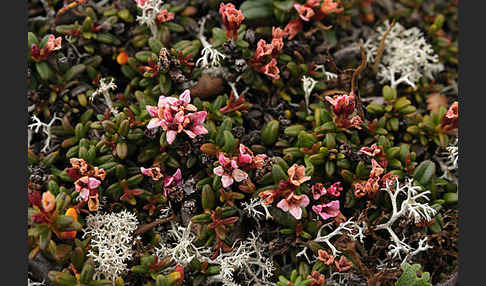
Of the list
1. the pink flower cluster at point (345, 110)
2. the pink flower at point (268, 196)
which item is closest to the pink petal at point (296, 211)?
the pink flower at point (268, 196)

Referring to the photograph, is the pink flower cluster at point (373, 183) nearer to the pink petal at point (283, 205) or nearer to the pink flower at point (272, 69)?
the pink petal at point (283, 205)

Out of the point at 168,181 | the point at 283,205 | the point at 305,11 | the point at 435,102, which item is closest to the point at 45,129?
the point at 168,181

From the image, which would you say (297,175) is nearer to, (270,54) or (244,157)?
(244,157)

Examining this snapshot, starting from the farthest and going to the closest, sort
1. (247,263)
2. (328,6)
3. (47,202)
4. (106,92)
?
(328,6) → (106,92) → (247,263) → (47,202)

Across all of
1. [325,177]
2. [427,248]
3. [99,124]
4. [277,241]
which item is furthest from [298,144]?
[99,124]

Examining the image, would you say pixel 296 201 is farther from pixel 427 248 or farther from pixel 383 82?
pixel 383 82

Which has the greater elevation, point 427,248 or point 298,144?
point 298,144

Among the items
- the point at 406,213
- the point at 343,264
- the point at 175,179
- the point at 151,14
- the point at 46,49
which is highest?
the point at 151,14
